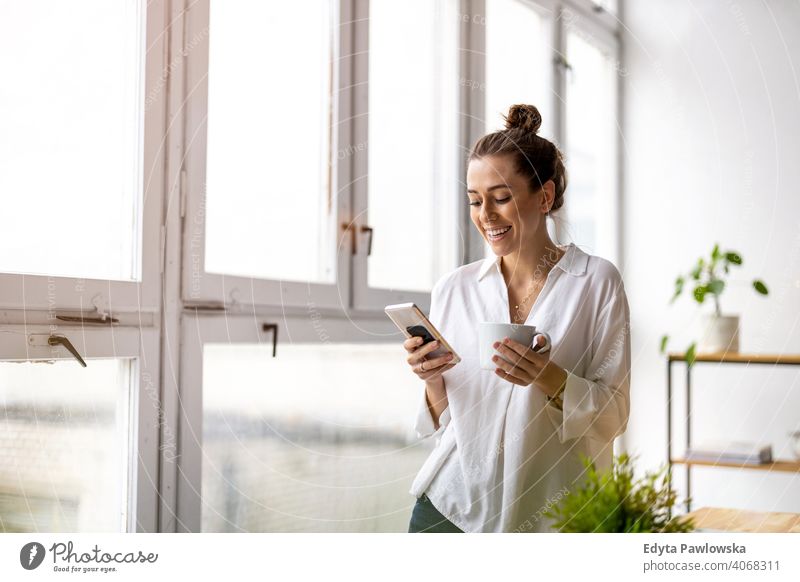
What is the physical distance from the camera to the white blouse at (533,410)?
3.10ft

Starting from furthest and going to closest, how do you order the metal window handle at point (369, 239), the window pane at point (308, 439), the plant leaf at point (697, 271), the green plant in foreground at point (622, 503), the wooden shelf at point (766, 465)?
the plant leaf at point (697, 271), the wooden shelf at point (766, 465), the metal window handle at point (369, 239), the window pane at point (308, 439), the green plant in foreground at point (622, 503)

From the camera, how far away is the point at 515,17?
1651mm

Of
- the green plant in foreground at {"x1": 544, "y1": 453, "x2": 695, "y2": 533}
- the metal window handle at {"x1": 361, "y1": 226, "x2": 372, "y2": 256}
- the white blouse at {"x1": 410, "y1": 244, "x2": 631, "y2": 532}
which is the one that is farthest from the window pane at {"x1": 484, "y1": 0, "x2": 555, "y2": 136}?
the green plant in foreground at {"x1": 544, "y1": 453, "x2": 695, "y2": 533}

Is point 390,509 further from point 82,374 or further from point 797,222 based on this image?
point 797,222

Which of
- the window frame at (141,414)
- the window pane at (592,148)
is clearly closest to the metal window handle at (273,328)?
the window frame at (141,414)

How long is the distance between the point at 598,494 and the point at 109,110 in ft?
2.51

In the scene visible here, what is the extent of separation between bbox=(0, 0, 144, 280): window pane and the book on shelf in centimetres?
138

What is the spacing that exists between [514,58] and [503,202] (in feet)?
2.53

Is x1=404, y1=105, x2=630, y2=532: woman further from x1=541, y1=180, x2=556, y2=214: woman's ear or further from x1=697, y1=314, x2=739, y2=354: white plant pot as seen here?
x1=697, y1=314, x2=739, y2=354: white plant pot

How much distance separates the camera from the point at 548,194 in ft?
3.36

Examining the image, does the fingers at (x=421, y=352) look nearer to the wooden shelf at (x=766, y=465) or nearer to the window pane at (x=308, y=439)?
the window pane at (x=308, y=439)

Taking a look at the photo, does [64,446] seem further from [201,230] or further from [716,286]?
[716,286]

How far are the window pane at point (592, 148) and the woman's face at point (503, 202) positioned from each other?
89 cm

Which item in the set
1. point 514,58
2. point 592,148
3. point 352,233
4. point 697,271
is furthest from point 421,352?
point 697,271
